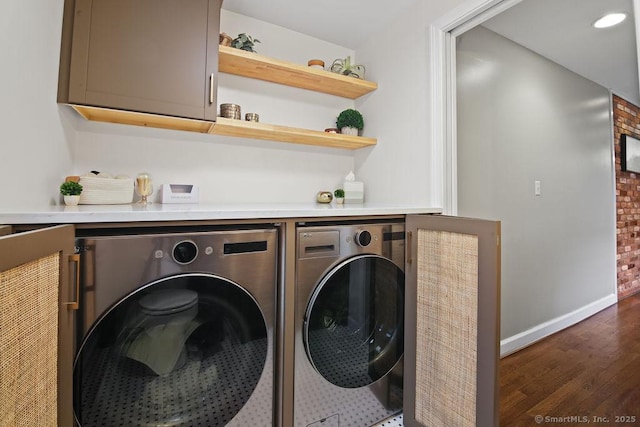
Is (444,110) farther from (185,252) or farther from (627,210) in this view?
(627,210)

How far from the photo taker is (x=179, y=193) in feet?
5.15

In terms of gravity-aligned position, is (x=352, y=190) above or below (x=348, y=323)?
above

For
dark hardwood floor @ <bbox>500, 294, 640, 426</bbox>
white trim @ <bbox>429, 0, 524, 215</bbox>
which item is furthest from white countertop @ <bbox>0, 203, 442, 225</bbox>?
dark hardwood floor @ <bbox>500, 294, 640, 426</bbox>

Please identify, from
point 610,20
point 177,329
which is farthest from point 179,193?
point 610,20

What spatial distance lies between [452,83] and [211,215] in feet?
4.69

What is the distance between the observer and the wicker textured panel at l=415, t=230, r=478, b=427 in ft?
3.63

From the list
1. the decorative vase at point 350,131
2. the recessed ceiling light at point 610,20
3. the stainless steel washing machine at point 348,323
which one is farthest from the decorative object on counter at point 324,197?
the recessed ceiling light at point 610,20

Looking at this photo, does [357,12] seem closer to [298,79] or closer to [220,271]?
[298,79]

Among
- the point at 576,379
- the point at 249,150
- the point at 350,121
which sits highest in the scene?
the point at 350,121

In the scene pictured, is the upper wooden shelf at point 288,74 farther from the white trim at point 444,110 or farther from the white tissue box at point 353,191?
the white tissue box at point 353,191

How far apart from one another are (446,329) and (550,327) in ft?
5.69

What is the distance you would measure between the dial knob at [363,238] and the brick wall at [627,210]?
3.20 m

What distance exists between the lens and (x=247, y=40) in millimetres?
1648

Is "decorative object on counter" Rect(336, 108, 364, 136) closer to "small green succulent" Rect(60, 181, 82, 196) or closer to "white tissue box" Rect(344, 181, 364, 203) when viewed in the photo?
"white tissue box" Rect(344, 181, 364, 203)
